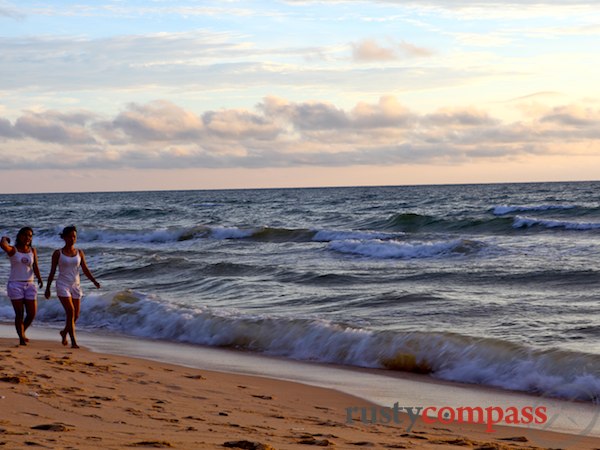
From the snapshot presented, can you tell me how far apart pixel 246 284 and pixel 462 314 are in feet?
20.1

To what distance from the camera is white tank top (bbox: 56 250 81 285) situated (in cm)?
988

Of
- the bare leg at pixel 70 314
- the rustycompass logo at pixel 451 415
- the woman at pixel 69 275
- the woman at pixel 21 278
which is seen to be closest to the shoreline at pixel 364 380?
the rustycompass logo at pixel 451 415

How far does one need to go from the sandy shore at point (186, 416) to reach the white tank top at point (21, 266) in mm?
1681

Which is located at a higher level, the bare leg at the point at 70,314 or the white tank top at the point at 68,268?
the white tank top at the point at 68,268

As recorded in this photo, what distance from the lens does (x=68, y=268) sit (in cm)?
991

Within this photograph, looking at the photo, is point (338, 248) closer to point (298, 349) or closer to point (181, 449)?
point (298, 349)

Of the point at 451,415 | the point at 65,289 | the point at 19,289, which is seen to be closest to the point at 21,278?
the point at 19,289

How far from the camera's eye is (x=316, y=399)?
730 cm

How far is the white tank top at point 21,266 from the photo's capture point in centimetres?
972

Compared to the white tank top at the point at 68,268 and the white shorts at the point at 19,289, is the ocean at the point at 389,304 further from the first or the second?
the white shorts at the point at 19,289

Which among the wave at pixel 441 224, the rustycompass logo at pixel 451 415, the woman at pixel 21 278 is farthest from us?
the wave at pixel 441 224

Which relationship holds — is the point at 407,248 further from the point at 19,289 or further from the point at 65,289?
the point at 19,289

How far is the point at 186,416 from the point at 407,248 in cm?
1859

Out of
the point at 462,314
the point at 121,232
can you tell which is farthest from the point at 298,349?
the point at 121,232
